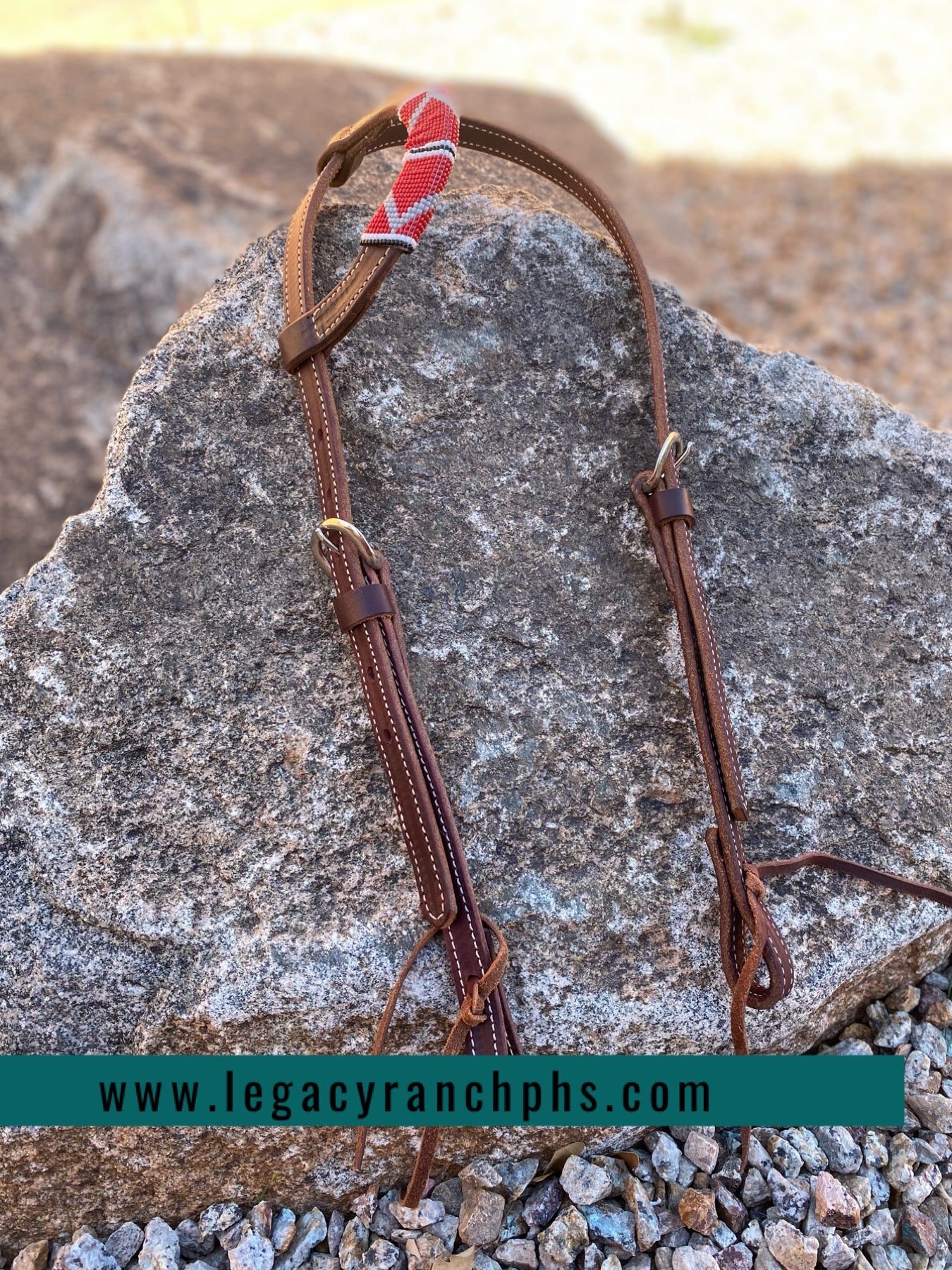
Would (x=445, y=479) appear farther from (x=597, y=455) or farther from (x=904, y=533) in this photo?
(x=904, y=533)

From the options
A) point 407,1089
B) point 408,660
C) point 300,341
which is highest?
point 300,341

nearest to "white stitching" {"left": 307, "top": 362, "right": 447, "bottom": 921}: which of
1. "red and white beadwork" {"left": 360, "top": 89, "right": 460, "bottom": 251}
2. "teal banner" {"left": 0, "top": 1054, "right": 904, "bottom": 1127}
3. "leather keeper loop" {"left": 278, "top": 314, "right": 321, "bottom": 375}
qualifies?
"leather keeper loop" {"left": 278, "top": 314, "right": 321, "bottom": 375}

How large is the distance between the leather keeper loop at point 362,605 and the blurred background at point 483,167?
1059 mm

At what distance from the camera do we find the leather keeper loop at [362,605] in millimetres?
1744

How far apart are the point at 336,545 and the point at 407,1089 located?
92 centimetres

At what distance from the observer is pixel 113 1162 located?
169cm

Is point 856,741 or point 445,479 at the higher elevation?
point 445,479

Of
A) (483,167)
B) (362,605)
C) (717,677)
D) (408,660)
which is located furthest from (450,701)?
(483,167)

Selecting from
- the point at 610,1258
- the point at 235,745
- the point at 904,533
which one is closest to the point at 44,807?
the point at 235,745

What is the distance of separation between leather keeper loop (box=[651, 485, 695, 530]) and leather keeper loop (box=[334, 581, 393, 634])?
0.55 m

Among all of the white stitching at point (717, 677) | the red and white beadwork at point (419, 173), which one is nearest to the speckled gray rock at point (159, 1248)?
the white stitching at point (717, 677)

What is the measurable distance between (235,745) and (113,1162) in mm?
715

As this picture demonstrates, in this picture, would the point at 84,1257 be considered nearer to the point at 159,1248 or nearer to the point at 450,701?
the point at 159,1248

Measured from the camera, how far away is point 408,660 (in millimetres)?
1854
